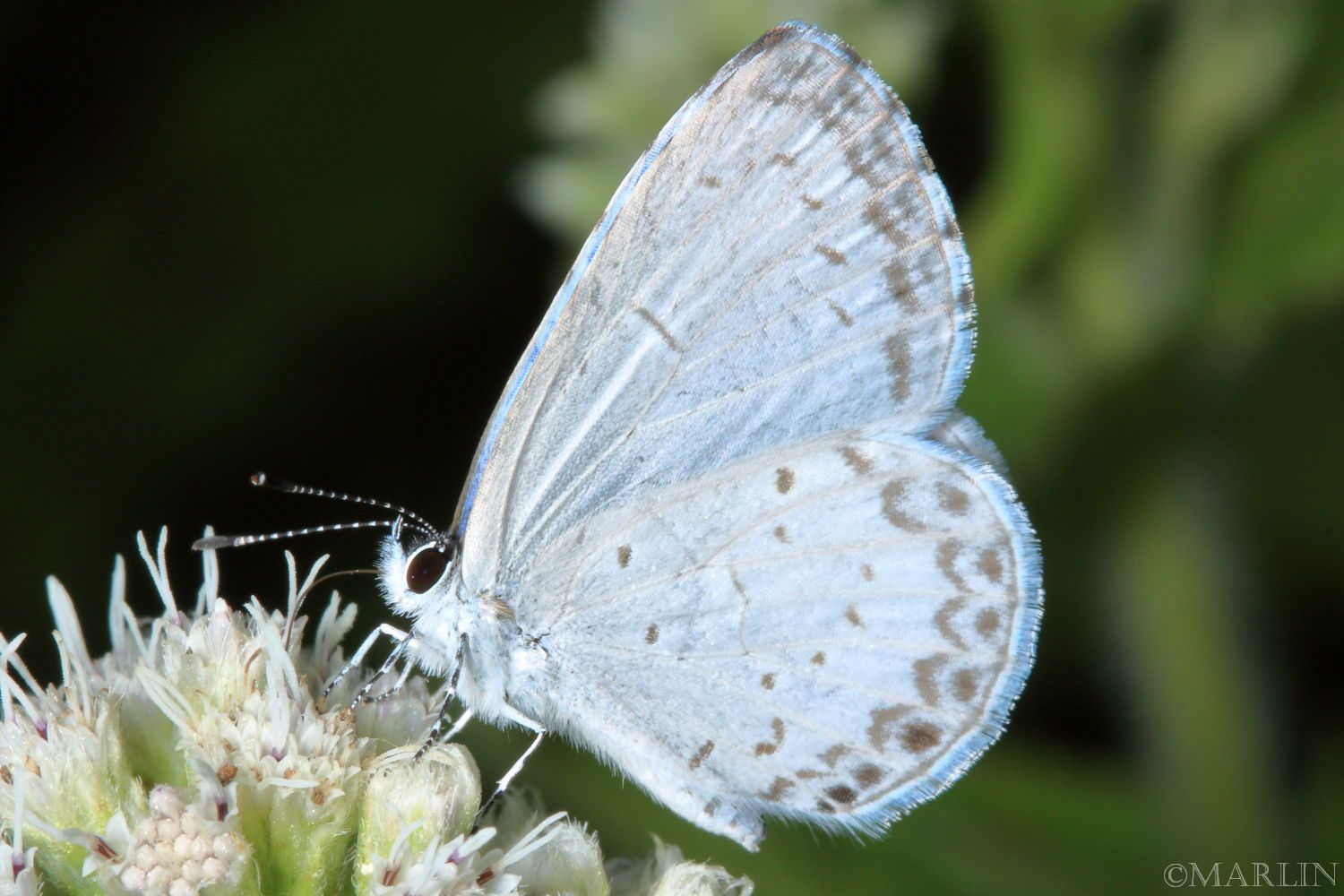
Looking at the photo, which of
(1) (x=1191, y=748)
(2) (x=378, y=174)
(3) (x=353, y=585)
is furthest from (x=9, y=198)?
(1) (x=1191, y=748)

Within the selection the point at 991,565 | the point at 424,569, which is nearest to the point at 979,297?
the point at 991,565

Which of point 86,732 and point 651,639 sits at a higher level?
point 86,732

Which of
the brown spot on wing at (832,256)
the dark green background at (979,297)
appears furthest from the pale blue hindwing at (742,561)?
the dark green background at (979,297)

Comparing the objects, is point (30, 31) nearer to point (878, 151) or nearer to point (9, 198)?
point (9, 198)

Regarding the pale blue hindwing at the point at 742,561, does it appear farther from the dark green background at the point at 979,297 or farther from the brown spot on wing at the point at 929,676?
the dark green background at the point at 979,297

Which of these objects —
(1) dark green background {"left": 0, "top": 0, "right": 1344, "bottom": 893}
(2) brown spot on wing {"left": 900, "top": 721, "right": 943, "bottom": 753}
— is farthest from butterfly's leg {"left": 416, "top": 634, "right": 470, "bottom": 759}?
(1) dark green background {"left": 0, "top": 0, "right": 1344, "bottom": 893}

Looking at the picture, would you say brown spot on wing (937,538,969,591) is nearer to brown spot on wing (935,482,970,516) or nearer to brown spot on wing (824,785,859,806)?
brown spot on wing (935,482,970,516)

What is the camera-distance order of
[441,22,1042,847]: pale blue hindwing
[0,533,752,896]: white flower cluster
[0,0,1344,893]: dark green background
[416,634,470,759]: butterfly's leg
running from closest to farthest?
[0,533,752,896]: white flower cluster → [416,634,470,759]: butterfly's leg → [441,22,1042,847]: pale blue hindwing → [0,0,1344,893]: dark green background

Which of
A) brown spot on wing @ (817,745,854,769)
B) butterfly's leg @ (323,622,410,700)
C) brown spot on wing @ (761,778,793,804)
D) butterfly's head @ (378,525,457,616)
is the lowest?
brown spot on wing @ (761,778,793,804)
